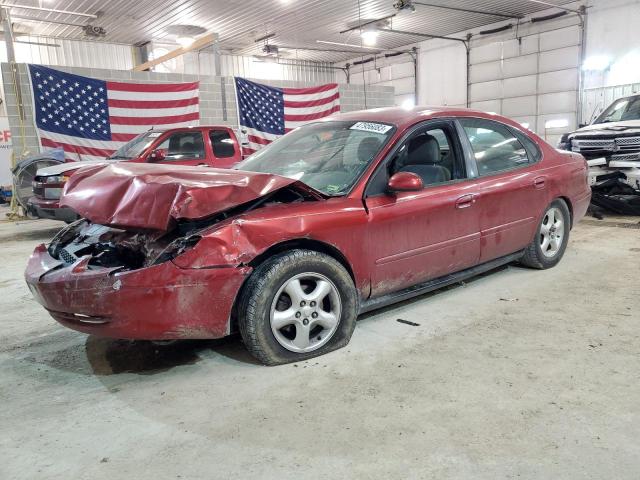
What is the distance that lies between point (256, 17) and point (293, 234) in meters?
13.9

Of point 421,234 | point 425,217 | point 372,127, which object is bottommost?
point 421,234

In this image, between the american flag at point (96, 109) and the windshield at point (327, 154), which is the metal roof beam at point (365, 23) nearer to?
the american flag at point (96, 109)

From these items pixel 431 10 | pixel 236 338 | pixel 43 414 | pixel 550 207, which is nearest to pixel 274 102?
pixel 431 10

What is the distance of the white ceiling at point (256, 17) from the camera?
13.1m

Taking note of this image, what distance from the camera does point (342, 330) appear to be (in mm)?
2912

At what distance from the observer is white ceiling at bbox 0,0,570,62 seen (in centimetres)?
1309

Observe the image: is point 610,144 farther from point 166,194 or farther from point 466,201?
point 166,194

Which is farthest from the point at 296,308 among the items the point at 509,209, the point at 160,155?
the point at 160,155

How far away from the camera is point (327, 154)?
3.41 m

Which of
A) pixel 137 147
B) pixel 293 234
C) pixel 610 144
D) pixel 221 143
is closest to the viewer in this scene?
pixel 293 234

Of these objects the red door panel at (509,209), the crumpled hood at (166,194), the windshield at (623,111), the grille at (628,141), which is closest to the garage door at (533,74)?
the windshield at (623,111)

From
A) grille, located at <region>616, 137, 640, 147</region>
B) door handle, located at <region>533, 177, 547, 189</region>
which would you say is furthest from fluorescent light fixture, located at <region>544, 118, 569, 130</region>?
door handle, located at <region>533, 177, 547, 189</region>

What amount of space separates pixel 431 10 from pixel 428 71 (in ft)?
15.0

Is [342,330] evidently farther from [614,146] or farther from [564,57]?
[564,57]
